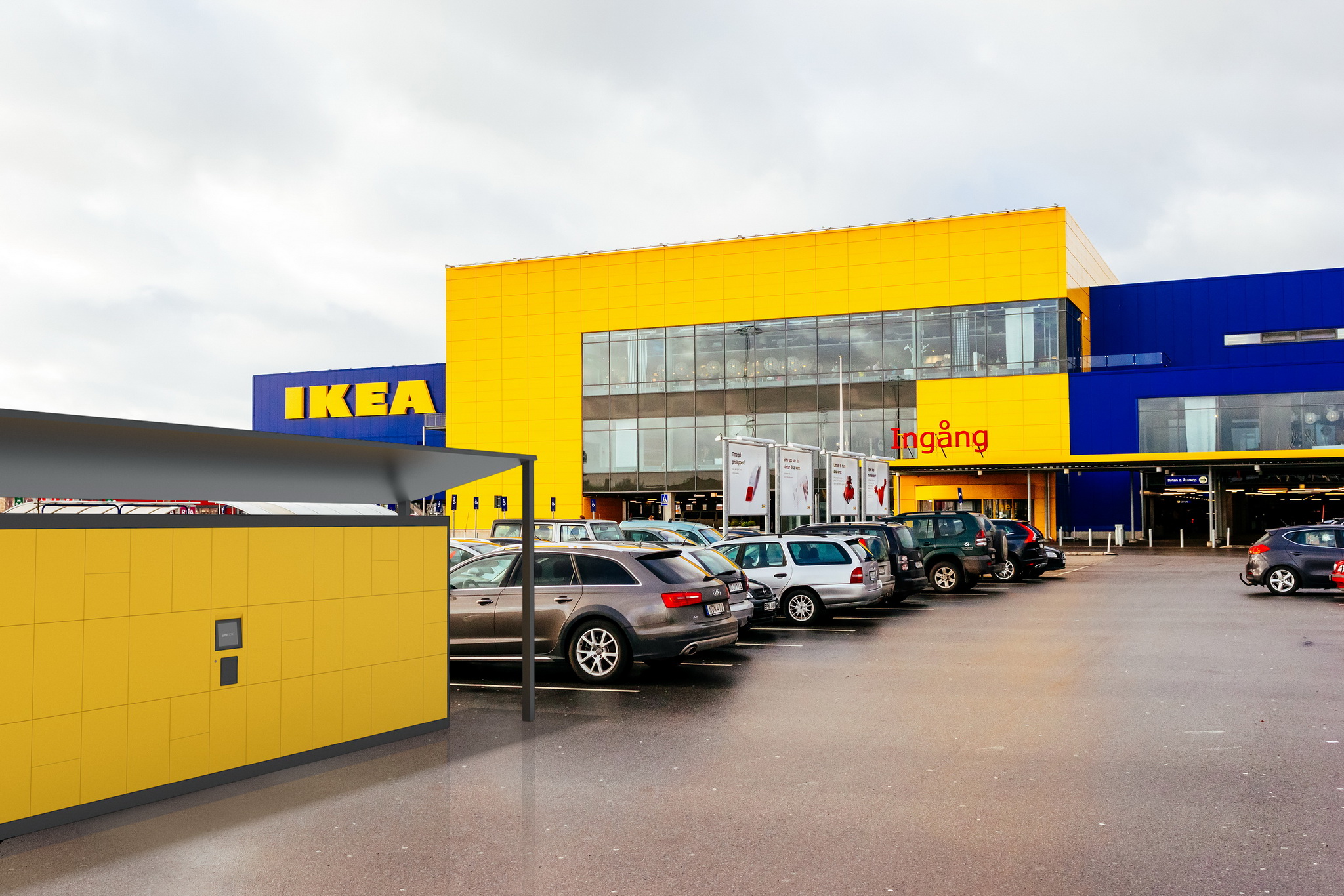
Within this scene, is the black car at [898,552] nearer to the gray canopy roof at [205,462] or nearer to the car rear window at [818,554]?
the car rear window at [818,554]

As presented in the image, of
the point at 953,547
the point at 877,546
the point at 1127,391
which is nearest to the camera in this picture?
the point at 877,546

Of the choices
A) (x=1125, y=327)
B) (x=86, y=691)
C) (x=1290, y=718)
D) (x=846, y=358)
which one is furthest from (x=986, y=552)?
(x=1125, y=327)

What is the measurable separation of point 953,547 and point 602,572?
1476 cm

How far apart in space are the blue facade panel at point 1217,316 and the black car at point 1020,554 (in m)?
32.5

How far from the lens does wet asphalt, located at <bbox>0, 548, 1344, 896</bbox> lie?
5.59m

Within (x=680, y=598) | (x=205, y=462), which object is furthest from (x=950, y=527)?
(x=205, y=462)

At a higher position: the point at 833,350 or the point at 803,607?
the point at 833,350

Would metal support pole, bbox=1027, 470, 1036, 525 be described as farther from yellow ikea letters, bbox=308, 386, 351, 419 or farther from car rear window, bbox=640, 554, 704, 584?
yellow ikea letters, bbox=308, 386, 351, 419

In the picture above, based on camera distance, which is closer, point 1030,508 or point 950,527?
point 950,527

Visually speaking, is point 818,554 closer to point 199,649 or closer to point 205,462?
point 205,462

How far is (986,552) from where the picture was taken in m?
25.0

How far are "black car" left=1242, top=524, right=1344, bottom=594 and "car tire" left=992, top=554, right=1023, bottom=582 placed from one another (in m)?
6.08

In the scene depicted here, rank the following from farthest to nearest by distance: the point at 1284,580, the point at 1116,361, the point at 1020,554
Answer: the point at 1116,361
the point at 1020,554
the point at 1284,580

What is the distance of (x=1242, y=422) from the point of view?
50.6 meters
